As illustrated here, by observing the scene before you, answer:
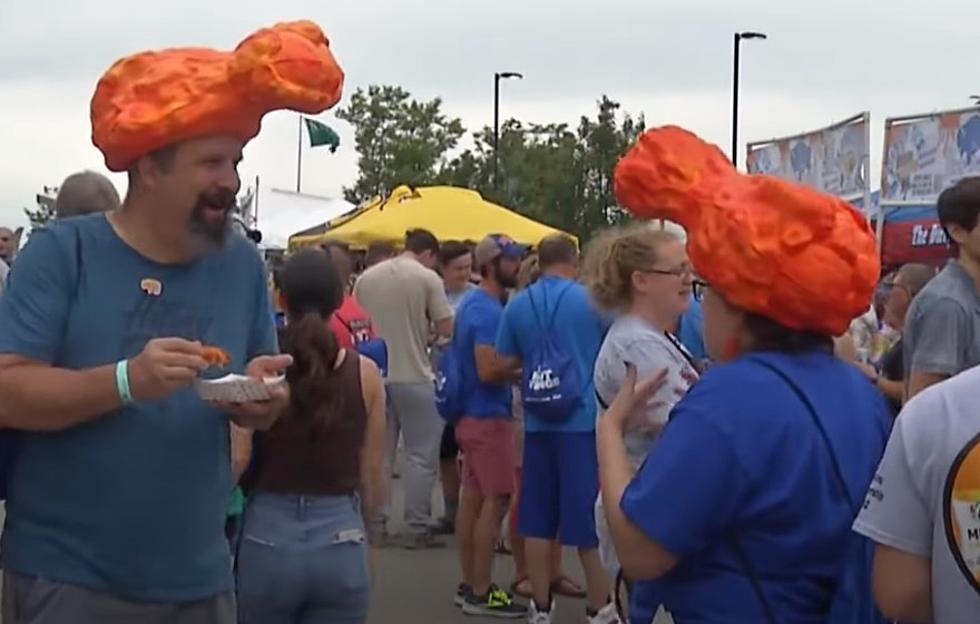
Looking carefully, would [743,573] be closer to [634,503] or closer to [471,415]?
[634,503]

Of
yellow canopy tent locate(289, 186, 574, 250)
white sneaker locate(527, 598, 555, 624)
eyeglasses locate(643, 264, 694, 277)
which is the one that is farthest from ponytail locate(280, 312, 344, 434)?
yellow canopy tent locate(289, 186, 574, 250)

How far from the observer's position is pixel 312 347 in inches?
181

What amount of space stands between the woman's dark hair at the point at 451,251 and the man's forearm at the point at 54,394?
7697mm

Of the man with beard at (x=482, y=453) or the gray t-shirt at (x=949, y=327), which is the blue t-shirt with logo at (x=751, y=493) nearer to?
the gray t-shirt at (x=949, y=327)

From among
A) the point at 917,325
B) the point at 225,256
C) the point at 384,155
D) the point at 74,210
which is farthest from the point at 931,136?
the point at 384,155

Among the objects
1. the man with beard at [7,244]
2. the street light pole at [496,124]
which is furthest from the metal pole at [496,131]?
the man with beard at [7,244]

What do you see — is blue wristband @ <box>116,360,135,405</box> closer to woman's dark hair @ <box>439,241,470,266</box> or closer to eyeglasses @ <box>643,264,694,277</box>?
eyeglasses @ <box>643,264,694,277</box>

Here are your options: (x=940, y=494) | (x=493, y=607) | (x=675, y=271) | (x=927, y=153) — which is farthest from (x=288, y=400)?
(x=927, y=153)

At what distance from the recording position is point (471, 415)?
27.5 feet

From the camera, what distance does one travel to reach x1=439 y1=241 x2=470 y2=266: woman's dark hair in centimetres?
1077

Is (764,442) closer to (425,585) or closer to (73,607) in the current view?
(73,607)

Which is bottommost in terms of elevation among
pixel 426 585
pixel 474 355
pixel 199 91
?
pixel 426 585

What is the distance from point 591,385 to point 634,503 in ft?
14.1

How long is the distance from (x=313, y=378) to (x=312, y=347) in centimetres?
9
